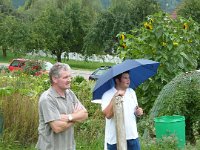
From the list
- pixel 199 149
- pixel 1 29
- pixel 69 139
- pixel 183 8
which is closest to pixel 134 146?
pixel 69 139

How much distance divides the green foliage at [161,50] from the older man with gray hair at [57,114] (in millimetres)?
4686

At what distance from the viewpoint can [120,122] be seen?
4.28m

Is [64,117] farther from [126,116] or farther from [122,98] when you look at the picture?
[126,116]

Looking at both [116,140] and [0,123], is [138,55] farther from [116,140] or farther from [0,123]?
[116,140]

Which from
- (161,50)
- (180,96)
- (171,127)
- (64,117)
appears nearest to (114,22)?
(161,50)

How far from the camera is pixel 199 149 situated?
6.36 m

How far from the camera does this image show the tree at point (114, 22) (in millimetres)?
28109

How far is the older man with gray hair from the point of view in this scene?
161 inches

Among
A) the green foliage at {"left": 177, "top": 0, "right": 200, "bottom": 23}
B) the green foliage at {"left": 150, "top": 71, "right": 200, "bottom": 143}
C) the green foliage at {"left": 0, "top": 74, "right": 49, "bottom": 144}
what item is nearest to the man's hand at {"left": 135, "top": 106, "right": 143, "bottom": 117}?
the green foliage at {"left": 150, "top": 71, "right": 200, "bottom": 143}

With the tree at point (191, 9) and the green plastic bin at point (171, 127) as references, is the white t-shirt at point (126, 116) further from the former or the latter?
the tree at point (191, 9)

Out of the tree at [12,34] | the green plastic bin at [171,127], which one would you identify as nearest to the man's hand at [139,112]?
the green plastic bin at [171,127]

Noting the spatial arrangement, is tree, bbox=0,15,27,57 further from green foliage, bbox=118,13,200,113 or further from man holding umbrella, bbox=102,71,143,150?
man holding umbrella, bbox=102,71,143,150

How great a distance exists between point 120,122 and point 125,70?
1.78 feet

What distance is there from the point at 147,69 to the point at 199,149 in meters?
1.84
